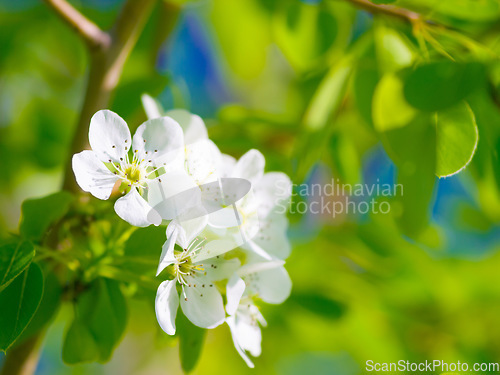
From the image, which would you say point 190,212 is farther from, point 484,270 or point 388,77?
point 484,270

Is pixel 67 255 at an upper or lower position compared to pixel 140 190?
lower

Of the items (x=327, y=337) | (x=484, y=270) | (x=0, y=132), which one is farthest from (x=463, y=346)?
(x=0, y=132)

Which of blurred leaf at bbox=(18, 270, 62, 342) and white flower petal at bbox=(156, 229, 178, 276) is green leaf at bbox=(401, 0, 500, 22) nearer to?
white flower petal at bbox=(156, 229, 178, 276)

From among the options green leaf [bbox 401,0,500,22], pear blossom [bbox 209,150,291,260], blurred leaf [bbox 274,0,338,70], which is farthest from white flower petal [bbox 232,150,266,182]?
blurred leaf [bbox 274,0,338,70]

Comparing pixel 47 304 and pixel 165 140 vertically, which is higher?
pixel 165 140

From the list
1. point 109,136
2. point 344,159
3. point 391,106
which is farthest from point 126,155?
point 344,159

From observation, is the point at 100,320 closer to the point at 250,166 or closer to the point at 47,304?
the point at 47,304

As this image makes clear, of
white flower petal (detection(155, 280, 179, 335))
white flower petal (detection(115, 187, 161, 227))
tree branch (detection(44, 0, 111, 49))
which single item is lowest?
white flower petal (detection(155, 280, 179, 335))
